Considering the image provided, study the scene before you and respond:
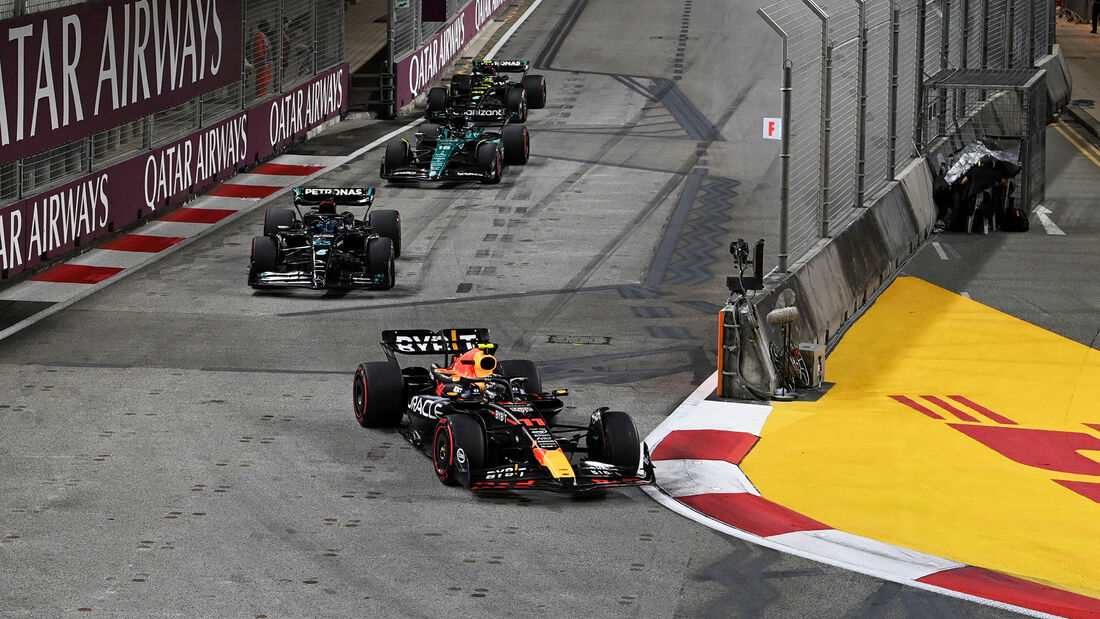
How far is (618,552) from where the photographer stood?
10.6m

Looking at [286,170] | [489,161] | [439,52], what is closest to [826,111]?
[489,161]

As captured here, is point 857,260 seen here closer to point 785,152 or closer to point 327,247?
point 785,152

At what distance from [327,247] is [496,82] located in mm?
13039

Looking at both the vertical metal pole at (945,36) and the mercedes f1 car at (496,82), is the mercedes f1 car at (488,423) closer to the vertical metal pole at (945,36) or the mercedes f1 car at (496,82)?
the vertical metal pole at (945,36)

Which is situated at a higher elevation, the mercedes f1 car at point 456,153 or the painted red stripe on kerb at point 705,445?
the mercedes f1 car at point 456,153

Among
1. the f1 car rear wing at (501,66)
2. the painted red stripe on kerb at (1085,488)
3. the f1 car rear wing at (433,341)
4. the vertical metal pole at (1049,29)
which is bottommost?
the painted red stripe on kerb at (1085,488)

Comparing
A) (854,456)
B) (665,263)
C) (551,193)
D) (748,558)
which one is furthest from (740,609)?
(551,193)

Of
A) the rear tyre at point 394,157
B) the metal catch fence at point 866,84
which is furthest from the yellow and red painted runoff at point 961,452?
the rear tyre at point 394,157

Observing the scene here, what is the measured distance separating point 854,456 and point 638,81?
23797 mm

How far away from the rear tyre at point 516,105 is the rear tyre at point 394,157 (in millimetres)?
5178

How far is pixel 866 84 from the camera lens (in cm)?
2133

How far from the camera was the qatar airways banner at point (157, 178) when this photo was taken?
19.4 meters

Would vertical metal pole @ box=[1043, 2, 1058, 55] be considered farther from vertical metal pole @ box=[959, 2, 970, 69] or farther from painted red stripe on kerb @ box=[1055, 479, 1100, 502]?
painted red stripe on kerb @ box=[1055, 479, 1100, 502]

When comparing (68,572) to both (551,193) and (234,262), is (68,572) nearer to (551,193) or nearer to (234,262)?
(234,262)
